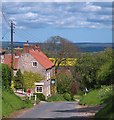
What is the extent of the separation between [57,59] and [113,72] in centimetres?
5890

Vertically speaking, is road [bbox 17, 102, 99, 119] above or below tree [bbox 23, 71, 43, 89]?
below

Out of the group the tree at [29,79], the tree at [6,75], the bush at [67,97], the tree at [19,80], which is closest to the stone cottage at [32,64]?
the tree at [29,79]

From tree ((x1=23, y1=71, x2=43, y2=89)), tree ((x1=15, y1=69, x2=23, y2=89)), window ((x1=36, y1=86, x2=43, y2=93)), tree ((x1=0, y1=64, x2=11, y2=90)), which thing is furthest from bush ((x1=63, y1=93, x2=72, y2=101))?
tree ((x1=0, y1=64, x2=11, y2=90))

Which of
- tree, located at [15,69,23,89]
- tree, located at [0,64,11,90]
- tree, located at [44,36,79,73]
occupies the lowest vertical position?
tree, located at [15,69,23,89]

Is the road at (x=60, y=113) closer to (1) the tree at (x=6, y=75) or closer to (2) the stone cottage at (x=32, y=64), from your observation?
(1) the tree at (x=6, y=75)

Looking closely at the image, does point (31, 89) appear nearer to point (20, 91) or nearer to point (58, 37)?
point (20, 91)

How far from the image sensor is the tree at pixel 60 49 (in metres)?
79.3

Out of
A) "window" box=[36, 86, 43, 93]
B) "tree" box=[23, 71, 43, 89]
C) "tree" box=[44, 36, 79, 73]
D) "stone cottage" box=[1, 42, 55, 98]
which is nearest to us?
"tree" box=[23, 71, 43, 89]

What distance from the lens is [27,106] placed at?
4191 centimetres

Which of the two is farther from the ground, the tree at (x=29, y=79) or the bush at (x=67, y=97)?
the tree at (x=29, y=79)

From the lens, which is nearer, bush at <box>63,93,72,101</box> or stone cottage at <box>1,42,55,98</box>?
stone cottage at <box>1,42,55,98</box>

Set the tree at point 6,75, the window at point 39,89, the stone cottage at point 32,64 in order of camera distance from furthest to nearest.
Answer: the window at point 39,89, the stone cottage at point 32,64, the tree at point 6,75

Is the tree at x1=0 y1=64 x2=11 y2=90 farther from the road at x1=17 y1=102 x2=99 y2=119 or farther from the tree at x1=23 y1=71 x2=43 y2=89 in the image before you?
the tree at x1=23 y1=71 x2=43 y2=89

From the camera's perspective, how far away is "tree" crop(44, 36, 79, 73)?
260ft
